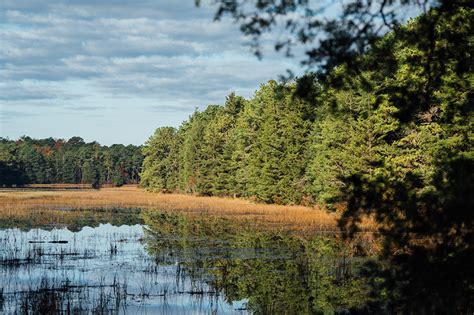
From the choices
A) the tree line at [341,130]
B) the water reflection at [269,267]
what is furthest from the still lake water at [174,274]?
the tree line at [341,130]

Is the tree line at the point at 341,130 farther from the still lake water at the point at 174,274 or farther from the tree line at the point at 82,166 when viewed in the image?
the tree line at the point at 82,166

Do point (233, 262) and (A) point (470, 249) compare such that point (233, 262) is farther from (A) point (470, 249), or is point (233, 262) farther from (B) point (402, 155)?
(B) point (402, 155)

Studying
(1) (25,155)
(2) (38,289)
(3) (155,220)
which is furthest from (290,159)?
(1) (25,155)

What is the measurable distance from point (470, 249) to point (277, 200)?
1915 inches

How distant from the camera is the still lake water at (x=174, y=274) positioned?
47.2ft

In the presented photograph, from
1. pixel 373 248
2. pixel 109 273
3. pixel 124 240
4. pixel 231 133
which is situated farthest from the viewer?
pixel 231 133

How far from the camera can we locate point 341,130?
142 feet

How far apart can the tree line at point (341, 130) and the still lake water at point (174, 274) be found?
3.14 metres

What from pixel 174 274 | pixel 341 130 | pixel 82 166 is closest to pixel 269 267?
pixel 174 274

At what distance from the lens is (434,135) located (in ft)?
107

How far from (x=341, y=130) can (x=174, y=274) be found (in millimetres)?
27203

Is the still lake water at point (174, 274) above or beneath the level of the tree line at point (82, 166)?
beneath

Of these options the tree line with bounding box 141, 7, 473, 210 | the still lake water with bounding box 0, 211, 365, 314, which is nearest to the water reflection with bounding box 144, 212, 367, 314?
the still lake water with bounding box 0, 211, 365, 314

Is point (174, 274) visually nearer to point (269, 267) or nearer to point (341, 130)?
point (269, 267)
